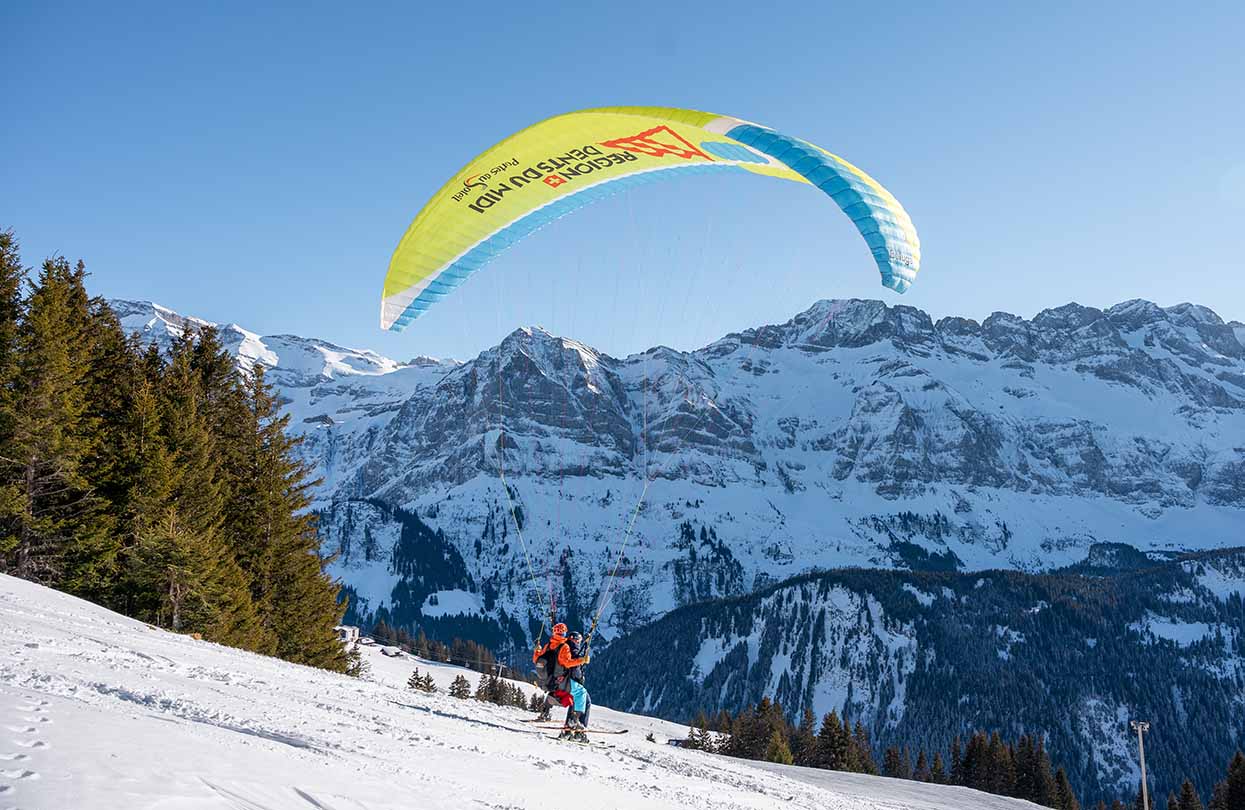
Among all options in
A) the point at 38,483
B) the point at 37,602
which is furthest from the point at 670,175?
the point at 38,483

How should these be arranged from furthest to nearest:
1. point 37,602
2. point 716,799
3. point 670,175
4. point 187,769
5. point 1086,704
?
point 1086,704 < point 670,175 < point 37,602 < point 716,799 < point 187,769

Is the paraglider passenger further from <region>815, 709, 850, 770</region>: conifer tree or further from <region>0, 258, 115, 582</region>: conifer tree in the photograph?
<region>815, 709, 850, 770</region>: conifer tree

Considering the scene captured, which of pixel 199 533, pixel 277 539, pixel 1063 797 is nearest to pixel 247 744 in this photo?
pixel 199 533

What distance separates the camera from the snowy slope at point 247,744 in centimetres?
593

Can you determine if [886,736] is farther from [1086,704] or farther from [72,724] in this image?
[72,724]

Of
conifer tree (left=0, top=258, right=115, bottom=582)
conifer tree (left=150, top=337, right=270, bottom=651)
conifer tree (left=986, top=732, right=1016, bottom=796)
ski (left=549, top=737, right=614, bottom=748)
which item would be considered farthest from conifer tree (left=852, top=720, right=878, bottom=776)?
conifer tree (left=0, top=258, right=115, bottom=582)

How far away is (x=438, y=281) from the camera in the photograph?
66.4 ft

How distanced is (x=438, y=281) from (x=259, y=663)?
8952 millimetres

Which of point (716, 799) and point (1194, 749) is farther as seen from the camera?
point (1194, 749)

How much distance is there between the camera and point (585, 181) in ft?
63.5

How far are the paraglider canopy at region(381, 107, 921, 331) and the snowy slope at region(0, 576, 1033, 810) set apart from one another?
344 inches

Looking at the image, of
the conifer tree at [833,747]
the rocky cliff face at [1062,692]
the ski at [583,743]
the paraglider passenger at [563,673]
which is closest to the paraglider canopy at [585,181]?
the paraglider passenger at [563,673]

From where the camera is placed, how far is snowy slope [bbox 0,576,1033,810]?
5934 millimetres

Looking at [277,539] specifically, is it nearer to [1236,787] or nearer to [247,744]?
[247,744]
